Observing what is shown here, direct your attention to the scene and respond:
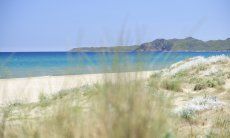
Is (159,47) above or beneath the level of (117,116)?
above

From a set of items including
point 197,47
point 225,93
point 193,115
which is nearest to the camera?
point 197,47

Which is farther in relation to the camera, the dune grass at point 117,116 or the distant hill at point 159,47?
the distant hill at point 159,47

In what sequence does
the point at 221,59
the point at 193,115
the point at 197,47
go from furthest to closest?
the point at 221,59 < the point at 193,115 < the point at 197,47

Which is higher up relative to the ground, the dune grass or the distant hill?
the distant hill

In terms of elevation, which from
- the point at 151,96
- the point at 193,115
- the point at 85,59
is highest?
the point at 85,59

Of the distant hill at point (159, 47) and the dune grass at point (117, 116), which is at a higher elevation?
the distant hill at point (159, 47)

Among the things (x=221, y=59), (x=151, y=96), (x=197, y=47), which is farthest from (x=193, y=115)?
(x=221, y=59)

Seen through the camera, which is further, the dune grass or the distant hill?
the distant hill

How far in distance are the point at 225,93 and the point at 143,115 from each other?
653 centimetres

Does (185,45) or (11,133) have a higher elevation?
(185,45)

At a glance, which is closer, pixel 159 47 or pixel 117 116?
pixel 117 116

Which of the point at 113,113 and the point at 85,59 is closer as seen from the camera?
the point at 113,113

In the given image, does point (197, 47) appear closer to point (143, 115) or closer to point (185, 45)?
point (185, 45)

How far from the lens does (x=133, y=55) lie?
351cm
